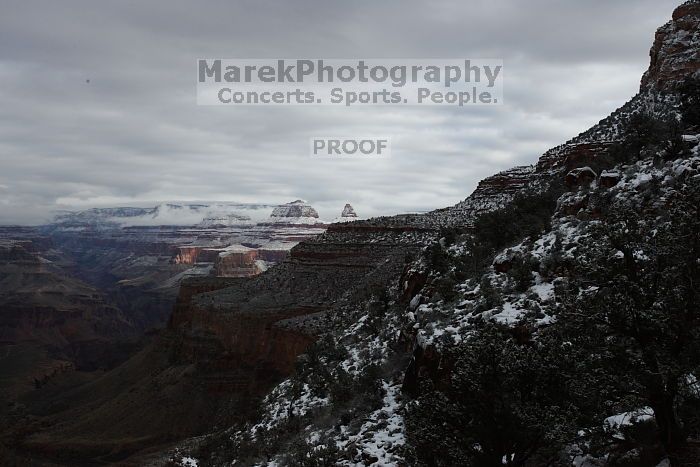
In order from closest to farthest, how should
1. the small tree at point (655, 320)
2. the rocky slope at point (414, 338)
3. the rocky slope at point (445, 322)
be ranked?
the small tree at point (655, 320)
the rocky slope at point (414, 338)
the rocky slope at point (445, 322)

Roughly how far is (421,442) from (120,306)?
7765 inches

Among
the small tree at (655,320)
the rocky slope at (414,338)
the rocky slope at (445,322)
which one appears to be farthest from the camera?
the rocky slope at (445,322)

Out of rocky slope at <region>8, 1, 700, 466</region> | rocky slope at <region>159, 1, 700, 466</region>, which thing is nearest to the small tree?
rocky slope at <region>8, 1, 700, 466</region>

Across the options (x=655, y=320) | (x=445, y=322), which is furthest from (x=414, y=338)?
(x=655, y=320)

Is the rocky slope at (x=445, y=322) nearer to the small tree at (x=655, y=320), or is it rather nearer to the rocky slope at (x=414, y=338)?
the rocky slope at (x=414, y=338)

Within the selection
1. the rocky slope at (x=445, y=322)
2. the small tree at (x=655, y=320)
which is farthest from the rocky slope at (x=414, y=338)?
the small tree at (x=655, y=320)

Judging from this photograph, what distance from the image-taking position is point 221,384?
48.2 metres

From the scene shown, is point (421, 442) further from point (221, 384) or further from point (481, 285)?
point (221, 384)

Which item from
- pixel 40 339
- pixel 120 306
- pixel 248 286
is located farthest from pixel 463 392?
pixel 120 306

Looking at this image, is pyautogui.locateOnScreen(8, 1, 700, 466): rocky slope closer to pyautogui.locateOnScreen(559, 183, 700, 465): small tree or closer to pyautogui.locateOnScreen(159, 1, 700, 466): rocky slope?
pyautogui.locateOnScreen(159, 1, 700, 466): rocky slope

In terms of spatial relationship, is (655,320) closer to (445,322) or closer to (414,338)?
(445,322)

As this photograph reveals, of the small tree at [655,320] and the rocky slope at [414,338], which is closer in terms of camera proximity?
the small tree at [655,320]

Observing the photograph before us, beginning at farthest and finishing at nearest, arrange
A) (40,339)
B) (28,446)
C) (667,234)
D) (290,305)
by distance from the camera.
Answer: (40,339), (290,305), (28,446), (667,234)

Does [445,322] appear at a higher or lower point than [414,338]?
higher
